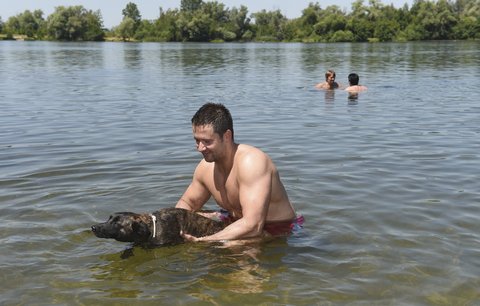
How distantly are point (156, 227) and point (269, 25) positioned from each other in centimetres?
13787

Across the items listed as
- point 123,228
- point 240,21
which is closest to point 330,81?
point 123,228

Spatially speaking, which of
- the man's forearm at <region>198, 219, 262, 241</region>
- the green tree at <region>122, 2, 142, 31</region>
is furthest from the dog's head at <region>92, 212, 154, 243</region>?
the green tree at <region>122, 2, 142, 31</region>

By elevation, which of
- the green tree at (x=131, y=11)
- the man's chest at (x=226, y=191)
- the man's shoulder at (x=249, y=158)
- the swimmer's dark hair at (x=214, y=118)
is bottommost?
the man's chest at (x=226, y=191)

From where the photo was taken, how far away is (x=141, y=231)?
574 cm

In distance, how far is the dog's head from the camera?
18.3 feet

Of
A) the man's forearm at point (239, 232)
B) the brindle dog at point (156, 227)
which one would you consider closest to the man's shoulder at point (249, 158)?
the man's forearm at point (239, 232)

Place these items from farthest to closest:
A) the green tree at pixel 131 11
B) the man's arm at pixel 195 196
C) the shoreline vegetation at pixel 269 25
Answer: the green tree at pixel 131 11, the shoreline vegetation at pixel 269 25, the man's arm at pixel 195 196

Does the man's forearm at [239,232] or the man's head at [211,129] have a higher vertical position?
the man's head at [211,129]

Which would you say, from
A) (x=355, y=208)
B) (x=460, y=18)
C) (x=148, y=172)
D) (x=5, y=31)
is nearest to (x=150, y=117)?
(x=148, y=172)

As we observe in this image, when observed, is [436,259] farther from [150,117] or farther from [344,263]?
[150,117]

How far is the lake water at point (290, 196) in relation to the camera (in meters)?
5.29

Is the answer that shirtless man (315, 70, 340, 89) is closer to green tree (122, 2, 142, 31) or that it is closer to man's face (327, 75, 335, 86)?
man's face (327, 75, 335, 86)

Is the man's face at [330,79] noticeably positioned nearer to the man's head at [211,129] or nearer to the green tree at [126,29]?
the man's head at [211,129]

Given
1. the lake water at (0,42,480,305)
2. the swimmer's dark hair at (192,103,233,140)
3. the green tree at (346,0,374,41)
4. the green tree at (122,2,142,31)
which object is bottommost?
the lake water at (0,42,480,305)
